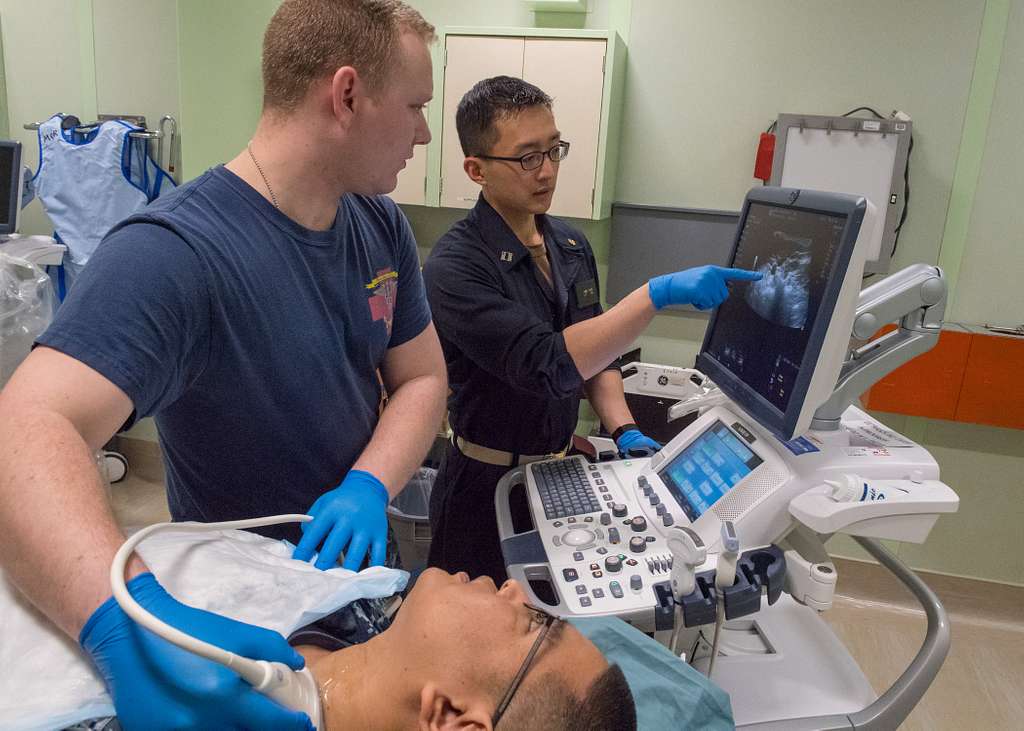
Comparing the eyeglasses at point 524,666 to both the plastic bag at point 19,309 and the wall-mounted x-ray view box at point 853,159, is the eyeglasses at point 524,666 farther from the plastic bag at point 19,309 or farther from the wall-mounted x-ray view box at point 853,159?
the plastic bag at point 19,309

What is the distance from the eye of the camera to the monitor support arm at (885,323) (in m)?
1.31

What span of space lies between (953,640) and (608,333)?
221 centimetres

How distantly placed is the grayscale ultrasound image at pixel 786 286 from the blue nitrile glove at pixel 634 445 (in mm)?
460

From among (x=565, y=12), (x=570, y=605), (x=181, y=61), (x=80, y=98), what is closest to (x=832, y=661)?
(x=570, y=605)

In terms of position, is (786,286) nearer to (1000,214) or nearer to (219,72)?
(1000,214)

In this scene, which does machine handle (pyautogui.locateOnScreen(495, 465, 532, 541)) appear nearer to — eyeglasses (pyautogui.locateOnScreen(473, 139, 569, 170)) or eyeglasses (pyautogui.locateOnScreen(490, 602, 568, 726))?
eyeglasses (pyautogui.locateOnScreen(490, 602, 568, 726))

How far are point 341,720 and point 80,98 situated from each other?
375 centimetres

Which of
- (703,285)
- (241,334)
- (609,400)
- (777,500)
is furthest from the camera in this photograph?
(609,400)

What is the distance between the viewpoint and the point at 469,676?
97 cm

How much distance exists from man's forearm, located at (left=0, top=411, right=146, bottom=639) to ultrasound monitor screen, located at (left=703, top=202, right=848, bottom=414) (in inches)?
40.0

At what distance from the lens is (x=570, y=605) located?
119 centimetres

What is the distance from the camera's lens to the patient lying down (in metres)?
0.95

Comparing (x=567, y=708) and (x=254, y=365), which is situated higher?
(x=254, y=365)

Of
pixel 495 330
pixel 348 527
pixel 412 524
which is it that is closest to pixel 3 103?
pixel 412 524
